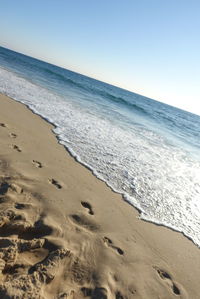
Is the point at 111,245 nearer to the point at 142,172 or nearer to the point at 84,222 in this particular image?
the point at 84,222

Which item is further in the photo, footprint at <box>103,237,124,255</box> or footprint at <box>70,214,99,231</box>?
footprint at <box>70,214,99,231</box>

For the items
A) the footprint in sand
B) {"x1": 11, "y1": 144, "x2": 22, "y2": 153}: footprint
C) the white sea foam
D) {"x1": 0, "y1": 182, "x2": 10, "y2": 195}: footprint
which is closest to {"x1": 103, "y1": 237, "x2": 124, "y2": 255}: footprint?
the footprint in sand

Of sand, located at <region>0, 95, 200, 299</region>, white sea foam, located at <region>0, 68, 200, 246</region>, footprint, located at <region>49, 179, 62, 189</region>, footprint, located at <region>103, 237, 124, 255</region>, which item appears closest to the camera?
sand, located at <region>0, 95, 200, 299</region>

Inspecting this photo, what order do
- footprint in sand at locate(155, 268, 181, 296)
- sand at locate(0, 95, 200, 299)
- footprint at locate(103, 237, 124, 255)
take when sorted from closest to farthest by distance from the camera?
sand at locate(0, 95, 200, 299) < footprint in sand at locate(155, 268, 181, 296) < footprint at locate(103, 237, 124, 255)

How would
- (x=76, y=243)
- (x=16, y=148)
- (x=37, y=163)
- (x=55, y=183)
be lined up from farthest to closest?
1. (x=16, y=148)
2. (x=37, y=163)
3. (x=55, y=183)
4. (x=76, y=243)

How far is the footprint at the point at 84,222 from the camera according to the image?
12.6 feet

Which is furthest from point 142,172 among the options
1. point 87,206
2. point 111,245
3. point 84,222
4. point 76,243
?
point 76,243

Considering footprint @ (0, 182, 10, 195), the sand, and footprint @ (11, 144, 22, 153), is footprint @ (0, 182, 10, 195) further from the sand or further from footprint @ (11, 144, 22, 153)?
footprint @ (11, 144, 22, 153)

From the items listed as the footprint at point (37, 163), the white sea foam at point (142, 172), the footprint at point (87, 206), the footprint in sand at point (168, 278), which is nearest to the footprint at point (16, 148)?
the footprint at point (37, 163)

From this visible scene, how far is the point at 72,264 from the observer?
2.99 meters

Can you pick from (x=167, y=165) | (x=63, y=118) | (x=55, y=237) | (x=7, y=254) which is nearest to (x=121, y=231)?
(x=55, y=237)

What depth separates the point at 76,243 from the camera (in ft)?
11.1

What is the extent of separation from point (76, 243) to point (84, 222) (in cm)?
56

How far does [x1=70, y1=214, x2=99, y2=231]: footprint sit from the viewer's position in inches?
151
